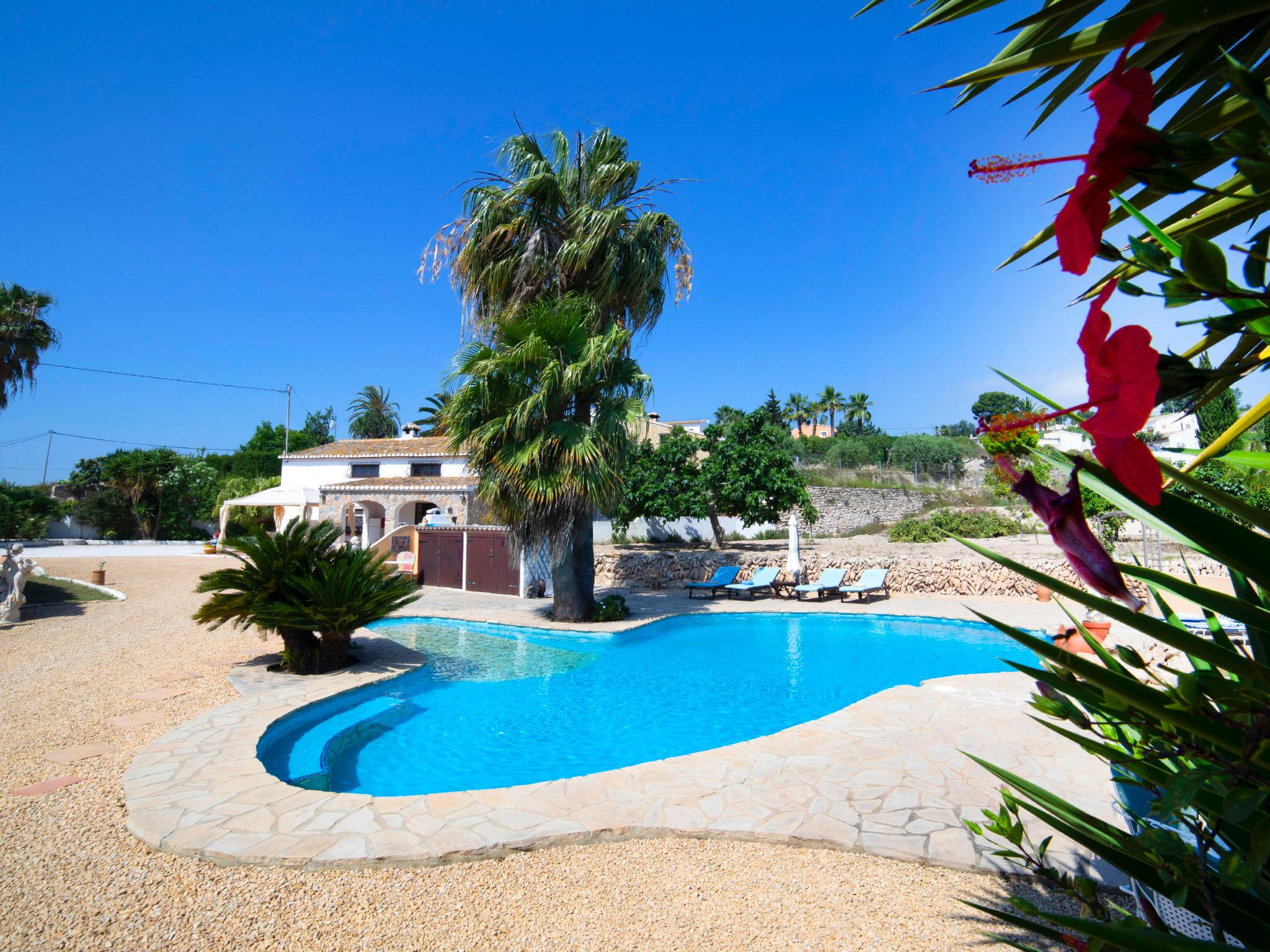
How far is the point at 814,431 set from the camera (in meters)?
58.1

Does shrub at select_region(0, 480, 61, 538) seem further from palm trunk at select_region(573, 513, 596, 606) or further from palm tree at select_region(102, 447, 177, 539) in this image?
palm trunk at select_region(573, 513, 596, 606)

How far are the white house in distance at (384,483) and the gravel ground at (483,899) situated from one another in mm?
17690

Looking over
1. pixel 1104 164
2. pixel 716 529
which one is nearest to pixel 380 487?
pixel 716 529

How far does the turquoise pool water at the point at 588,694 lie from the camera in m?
6.89

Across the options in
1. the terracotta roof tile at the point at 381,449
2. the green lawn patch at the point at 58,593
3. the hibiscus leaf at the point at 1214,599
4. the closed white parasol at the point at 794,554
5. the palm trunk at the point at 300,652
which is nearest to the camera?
the hibiscus leaf at the point at 1214,599

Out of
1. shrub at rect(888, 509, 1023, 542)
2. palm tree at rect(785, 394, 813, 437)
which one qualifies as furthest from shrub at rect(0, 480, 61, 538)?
palm tree at rect(785, 394, 813, 437)

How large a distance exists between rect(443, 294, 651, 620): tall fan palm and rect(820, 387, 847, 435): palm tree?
173ft

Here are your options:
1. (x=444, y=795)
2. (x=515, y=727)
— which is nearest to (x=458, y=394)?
(x=515, y=727)

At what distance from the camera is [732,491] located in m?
20.1

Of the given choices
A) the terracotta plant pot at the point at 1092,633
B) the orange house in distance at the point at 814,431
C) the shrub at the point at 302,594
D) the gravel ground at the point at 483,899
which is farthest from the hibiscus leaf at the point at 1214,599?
the orange house in distance at the point at 814,431

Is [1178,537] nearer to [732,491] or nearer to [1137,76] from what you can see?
[1137,76]

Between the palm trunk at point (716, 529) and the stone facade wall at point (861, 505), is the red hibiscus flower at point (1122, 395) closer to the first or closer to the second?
the palm trunk at point (716, 529)

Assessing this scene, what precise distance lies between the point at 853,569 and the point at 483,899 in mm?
15574

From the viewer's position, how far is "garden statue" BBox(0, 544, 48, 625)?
11.5 metres
